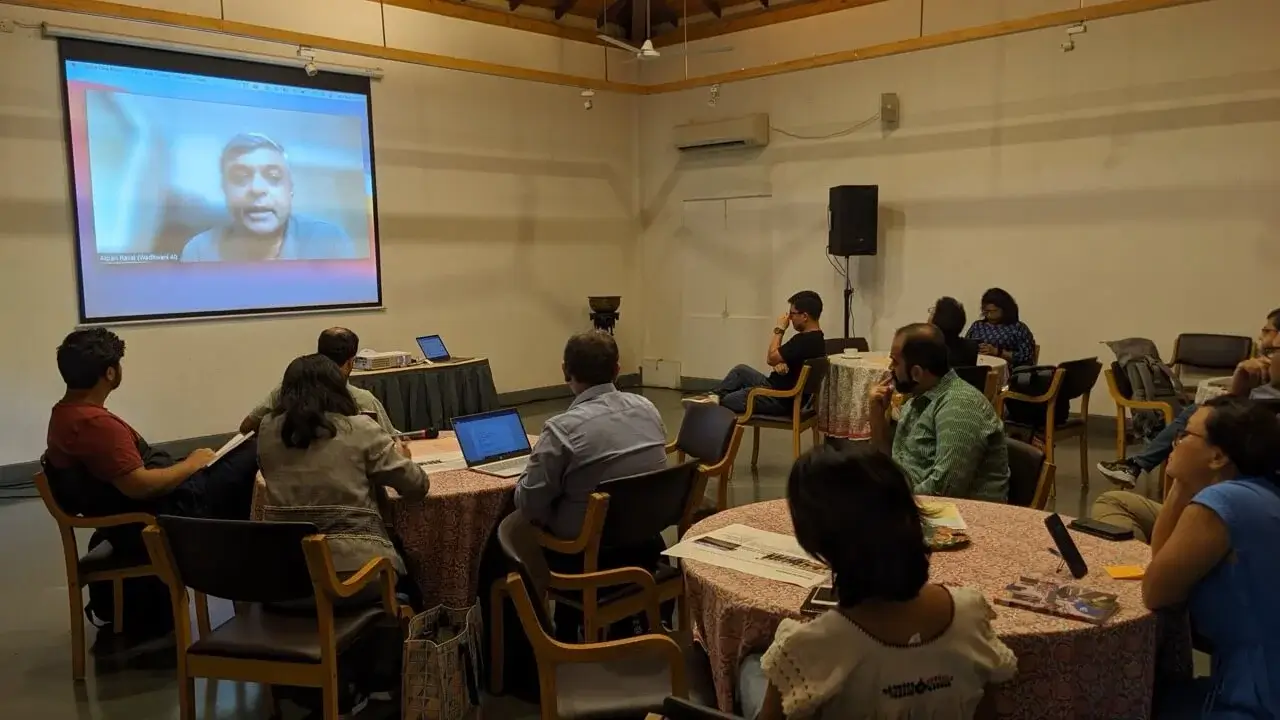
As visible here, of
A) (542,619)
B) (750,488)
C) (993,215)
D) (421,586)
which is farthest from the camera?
(993,215)

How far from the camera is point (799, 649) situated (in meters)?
1.45

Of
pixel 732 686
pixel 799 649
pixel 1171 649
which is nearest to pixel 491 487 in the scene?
pixel 732 686

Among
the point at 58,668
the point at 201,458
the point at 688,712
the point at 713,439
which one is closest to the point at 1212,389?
the point at 713,439

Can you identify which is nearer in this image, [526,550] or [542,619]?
[542,619]

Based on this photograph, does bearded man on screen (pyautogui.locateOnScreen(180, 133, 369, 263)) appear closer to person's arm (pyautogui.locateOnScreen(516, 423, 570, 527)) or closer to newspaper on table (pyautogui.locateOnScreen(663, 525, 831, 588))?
person's arm (pyautogui.locateOnScreen(516, 423, 570, 527))

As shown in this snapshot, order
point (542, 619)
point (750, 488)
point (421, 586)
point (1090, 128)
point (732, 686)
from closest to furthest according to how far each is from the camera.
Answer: point (732, 686) < point (542, 619) < point (421, 586) < point (750, 488) < point (1090, 128)

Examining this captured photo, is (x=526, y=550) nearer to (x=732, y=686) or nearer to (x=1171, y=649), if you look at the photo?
(x=732, y=686)

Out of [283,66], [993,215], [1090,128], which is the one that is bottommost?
[993,215]

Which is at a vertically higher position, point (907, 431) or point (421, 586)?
point (907, 431)

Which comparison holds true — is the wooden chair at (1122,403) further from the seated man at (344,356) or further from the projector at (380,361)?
the projector at (380,361)

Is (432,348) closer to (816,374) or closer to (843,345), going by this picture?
(816,374)

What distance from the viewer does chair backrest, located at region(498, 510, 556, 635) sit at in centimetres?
206

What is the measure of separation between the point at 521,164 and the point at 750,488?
188 inches

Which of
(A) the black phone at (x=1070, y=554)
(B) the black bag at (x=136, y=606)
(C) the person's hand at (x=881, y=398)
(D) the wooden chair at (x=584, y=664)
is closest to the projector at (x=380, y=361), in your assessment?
(B) the black bag at (x=136, y=606)
